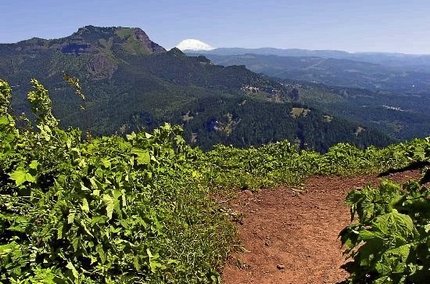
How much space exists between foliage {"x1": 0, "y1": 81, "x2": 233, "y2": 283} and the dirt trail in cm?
71

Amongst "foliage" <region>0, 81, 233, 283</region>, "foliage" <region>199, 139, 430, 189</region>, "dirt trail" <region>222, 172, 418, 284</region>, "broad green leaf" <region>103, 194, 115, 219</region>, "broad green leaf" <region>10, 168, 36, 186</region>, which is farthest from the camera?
"foliage" <region>199, 139, 430, 189</region>

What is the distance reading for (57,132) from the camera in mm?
7227

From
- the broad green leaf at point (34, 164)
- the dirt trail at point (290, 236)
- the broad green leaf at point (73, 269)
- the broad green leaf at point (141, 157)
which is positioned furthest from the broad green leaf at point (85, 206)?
the dirt trail at point (290, 236)

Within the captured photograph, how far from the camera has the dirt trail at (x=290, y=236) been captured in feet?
27.8

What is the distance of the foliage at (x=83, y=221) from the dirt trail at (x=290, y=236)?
0.71 m

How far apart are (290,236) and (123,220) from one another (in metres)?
5.62

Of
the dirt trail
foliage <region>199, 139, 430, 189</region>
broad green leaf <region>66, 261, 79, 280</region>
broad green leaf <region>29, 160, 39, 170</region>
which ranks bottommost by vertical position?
the dirt trail

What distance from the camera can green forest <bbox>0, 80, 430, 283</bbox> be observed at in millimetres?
3137

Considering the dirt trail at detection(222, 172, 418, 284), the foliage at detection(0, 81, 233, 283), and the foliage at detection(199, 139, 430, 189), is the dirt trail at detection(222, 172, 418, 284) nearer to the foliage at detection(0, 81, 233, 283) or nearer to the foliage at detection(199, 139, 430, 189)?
the foliage at detection(0, 81, 233, 283)

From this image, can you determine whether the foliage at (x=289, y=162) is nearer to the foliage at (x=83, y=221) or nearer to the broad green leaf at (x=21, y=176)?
the foliage at (x=83, y=221)

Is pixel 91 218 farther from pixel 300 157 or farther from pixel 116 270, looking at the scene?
pixel 300 157

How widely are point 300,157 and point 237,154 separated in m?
2.44

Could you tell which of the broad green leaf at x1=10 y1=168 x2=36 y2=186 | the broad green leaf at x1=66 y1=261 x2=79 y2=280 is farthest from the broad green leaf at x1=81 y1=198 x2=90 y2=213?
the broad green leaf at x1=10 y1=168 x2=36 y2=186

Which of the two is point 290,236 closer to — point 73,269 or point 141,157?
point 141,157
